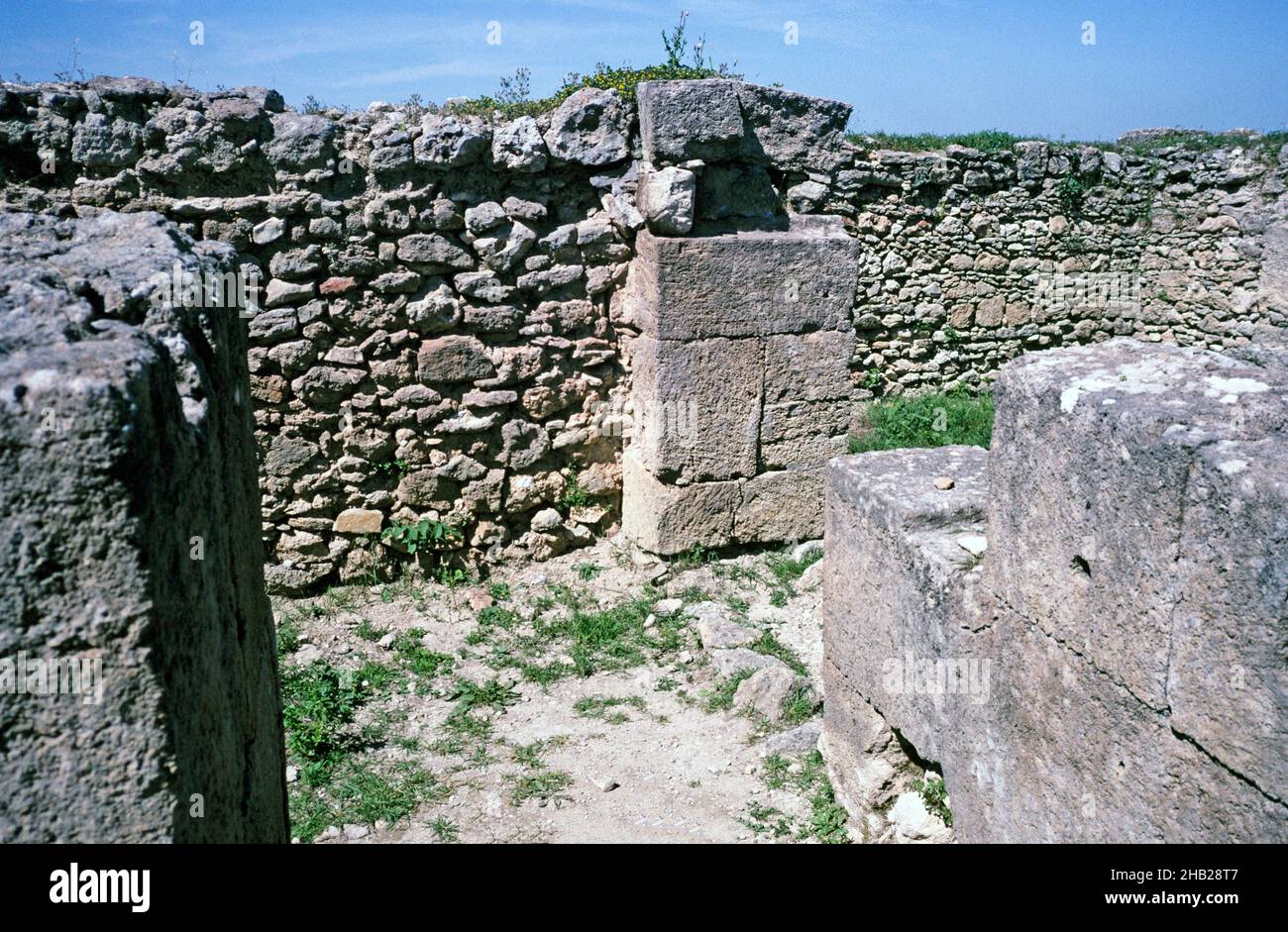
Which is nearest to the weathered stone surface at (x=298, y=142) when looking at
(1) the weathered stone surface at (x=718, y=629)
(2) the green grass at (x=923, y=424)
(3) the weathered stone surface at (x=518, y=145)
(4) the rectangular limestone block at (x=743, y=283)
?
(3) the weathered stone surface at (x=518, y=145)

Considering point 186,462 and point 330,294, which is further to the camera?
point 330,294

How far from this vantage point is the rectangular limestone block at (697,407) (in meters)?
5.48

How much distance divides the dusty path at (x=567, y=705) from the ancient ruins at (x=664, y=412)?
0.28m

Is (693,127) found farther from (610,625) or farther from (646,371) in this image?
(610,625)

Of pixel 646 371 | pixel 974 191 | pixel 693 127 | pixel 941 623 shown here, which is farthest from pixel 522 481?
pixel 974 191

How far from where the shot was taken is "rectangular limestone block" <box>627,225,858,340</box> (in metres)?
5.36

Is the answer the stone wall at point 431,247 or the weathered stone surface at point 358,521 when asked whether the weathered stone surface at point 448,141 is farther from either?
the weathered stone surface at point 358,521

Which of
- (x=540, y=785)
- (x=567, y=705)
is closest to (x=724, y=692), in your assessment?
(x=567, y=705)

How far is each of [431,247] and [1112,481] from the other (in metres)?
4.00

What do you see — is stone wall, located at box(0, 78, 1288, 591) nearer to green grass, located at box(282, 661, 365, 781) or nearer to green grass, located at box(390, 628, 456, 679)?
green grass, located at box(390, 628, 456, 679)

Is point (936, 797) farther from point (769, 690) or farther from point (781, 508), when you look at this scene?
point (781, 508)

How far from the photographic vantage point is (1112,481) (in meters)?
2.11
